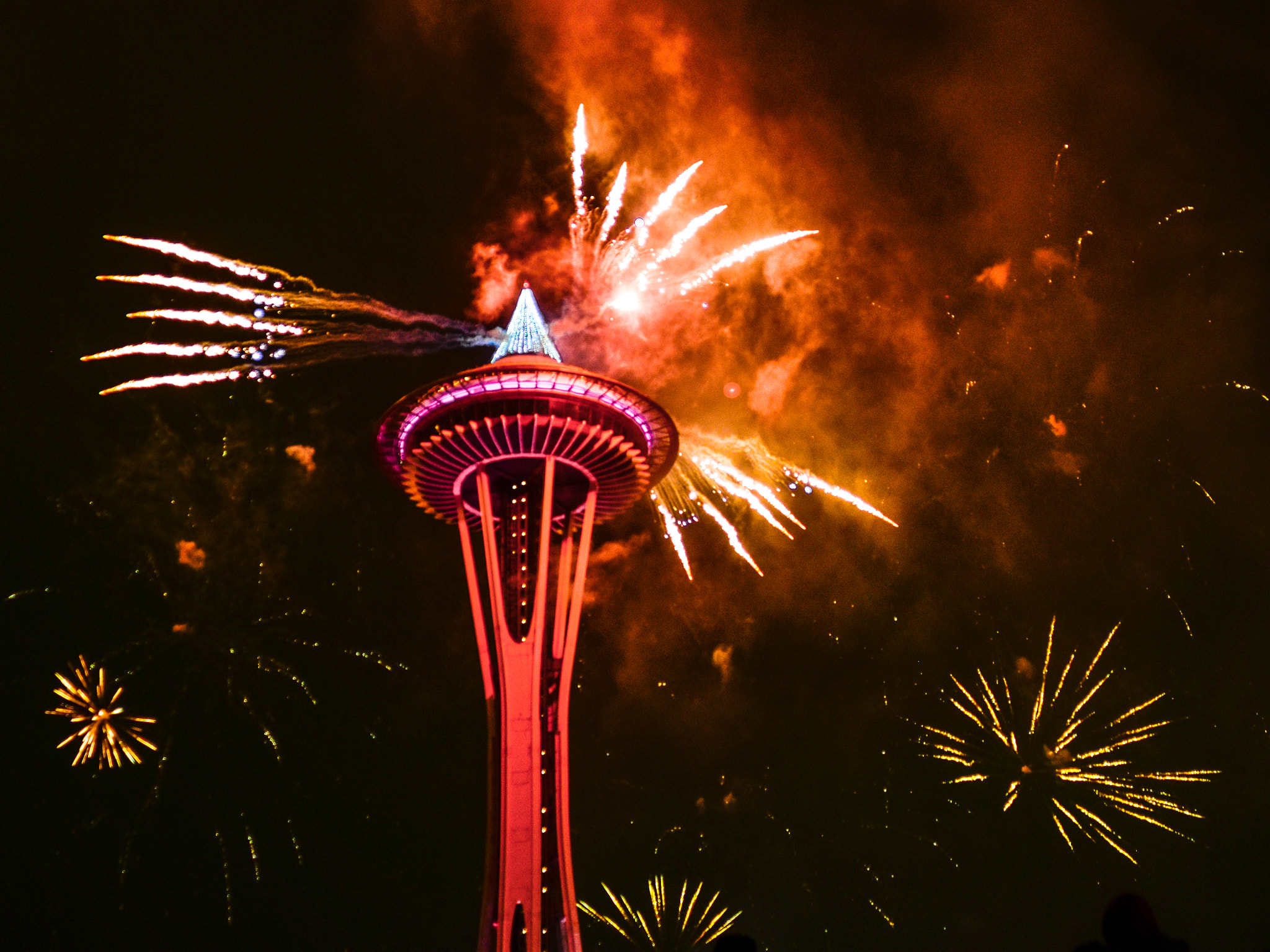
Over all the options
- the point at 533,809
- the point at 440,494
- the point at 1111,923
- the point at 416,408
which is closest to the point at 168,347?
the point at 416,408

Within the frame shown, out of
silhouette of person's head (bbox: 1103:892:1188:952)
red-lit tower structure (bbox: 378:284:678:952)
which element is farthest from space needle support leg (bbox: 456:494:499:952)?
silhouette of person's head (bbox: 1103:892:1188:952)

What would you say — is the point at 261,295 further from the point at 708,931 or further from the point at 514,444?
the point at 708,931

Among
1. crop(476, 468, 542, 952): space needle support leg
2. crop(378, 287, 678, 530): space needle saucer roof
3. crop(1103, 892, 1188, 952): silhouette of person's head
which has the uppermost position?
crop(378, 287, 678, 530): space needle saucer roof

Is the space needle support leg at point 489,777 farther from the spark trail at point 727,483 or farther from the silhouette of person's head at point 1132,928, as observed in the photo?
the silhouette of person's head at point 1132,928

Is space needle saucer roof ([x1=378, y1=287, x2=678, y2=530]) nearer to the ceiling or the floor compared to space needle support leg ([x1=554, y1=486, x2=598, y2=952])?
nearer to the ceiling

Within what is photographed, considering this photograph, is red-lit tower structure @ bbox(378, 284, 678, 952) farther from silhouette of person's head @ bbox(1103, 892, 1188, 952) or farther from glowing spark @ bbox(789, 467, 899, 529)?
silhouette of person's head @ bbox(1103, 892, 1188, 952)

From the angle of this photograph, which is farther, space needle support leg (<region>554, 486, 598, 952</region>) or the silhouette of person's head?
space needle support leg (<region>554, 486, 598, 952</region>)

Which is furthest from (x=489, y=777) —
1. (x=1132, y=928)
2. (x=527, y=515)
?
(x=1132, y=928)

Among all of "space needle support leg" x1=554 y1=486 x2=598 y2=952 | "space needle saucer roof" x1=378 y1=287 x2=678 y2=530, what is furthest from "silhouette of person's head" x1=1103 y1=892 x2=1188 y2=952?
"space needle saucer roof" x1=378 y1=287 x2=678 y2=530

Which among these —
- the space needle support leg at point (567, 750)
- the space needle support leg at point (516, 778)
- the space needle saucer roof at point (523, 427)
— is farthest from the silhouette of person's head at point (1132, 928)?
→ the space needle saucer roof at point (523, 427)
